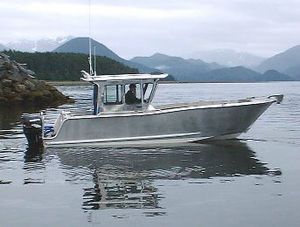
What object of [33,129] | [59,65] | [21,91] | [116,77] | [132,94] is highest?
[59,65]

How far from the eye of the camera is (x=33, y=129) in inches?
862

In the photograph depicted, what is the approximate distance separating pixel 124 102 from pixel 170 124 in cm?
201

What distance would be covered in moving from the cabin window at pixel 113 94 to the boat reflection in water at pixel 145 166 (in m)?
1.98

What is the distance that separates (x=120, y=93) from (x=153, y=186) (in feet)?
26.3

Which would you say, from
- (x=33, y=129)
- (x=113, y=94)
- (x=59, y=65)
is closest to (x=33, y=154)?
(x=33, y=129)

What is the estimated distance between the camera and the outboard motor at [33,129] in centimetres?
2159

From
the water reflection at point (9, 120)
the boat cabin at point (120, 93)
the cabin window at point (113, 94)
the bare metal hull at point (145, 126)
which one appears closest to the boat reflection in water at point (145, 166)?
the bare metal hull at point (145, 126)

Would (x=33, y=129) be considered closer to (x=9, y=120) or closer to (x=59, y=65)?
(x=9, y=120)

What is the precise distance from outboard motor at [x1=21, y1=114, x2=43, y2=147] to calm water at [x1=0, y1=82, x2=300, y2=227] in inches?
27.2

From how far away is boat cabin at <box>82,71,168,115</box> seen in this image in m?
22.0

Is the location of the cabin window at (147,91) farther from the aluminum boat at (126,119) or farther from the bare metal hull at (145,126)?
the bare metal hull at (145,126)

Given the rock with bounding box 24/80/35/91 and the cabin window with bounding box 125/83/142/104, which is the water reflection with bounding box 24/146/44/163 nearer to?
the cabin window with bounding box 125/83/142/104

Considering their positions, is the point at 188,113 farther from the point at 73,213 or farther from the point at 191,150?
the point at 73,213

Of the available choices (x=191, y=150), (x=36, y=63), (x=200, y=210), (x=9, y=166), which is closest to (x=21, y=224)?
(x=200, y=210)
